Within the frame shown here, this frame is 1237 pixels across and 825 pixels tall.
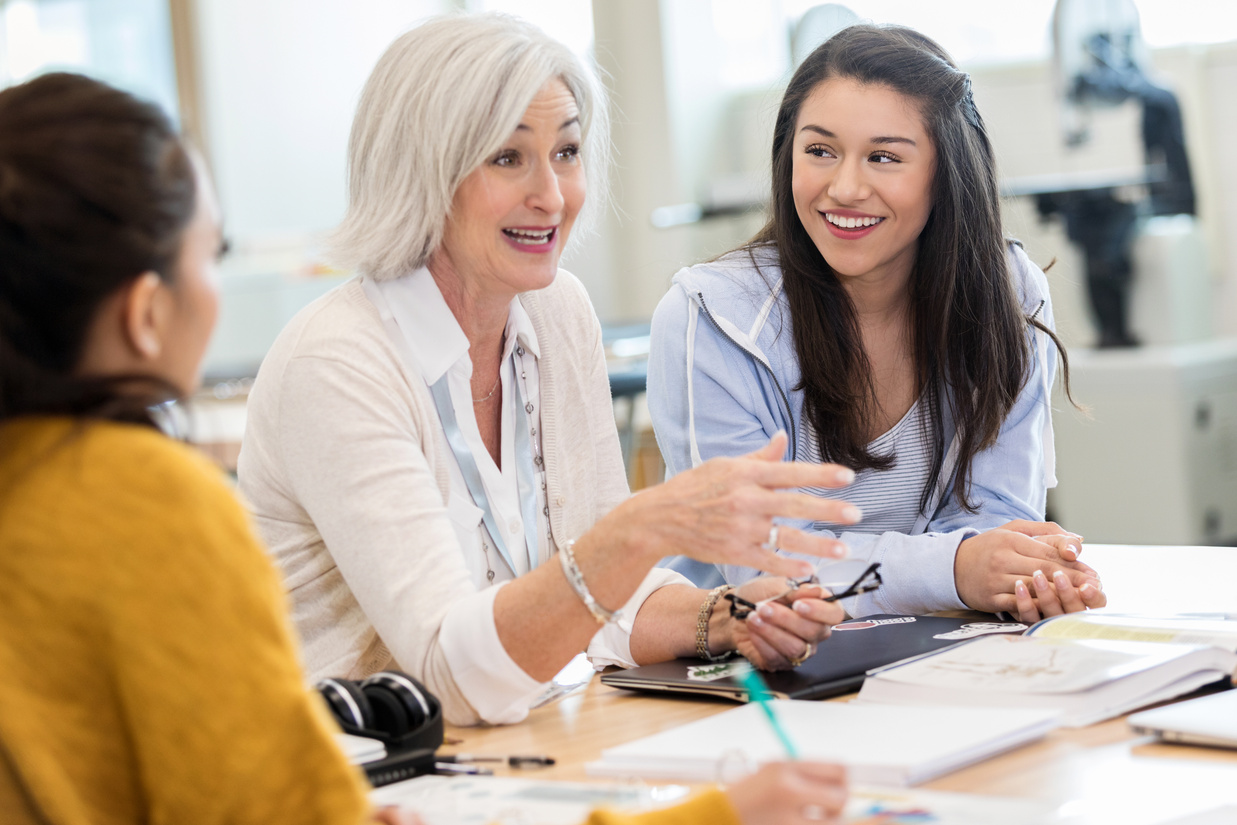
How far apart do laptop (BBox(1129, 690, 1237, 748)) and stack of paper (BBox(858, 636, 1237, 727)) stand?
1.6 inches

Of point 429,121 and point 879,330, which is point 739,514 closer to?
point 429,121

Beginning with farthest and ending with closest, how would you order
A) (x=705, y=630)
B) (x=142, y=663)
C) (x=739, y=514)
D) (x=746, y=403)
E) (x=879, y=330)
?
1. (x=879, y=330)
2. (x=746, y=403)
3. (x=705, y=630)
4. (x=739, y=514)
5. (x=142, y=663)

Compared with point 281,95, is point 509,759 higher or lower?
lower

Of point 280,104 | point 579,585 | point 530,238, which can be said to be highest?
point 280,104

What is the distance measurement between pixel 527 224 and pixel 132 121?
695mm

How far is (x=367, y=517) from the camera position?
122 cm

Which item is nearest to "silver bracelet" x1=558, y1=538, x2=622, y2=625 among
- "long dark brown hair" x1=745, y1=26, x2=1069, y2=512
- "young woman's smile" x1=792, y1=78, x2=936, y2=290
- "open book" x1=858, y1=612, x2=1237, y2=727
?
"open book" x1=858, y1=612, x2=1237, y2=727

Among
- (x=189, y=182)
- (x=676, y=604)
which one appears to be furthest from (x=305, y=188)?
(x=189, y=182)

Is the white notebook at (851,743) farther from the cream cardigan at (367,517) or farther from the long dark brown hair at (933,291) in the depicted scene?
the long dark brown hair at (933,291)

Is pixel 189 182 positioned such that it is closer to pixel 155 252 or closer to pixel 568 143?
pixel 155 252

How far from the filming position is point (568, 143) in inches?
57.9

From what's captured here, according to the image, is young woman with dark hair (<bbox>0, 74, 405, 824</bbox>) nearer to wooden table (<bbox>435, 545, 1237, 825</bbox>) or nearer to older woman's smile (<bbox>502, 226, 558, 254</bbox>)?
wooden table (<bbox>435, 545, 1237, 825</bbox>)

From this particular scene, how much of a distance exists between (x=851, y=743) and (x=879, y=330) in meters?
0.95

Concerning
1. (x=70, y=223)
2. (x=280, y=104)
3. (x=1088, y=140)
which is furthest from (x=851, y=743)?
(x=280, y=104)
